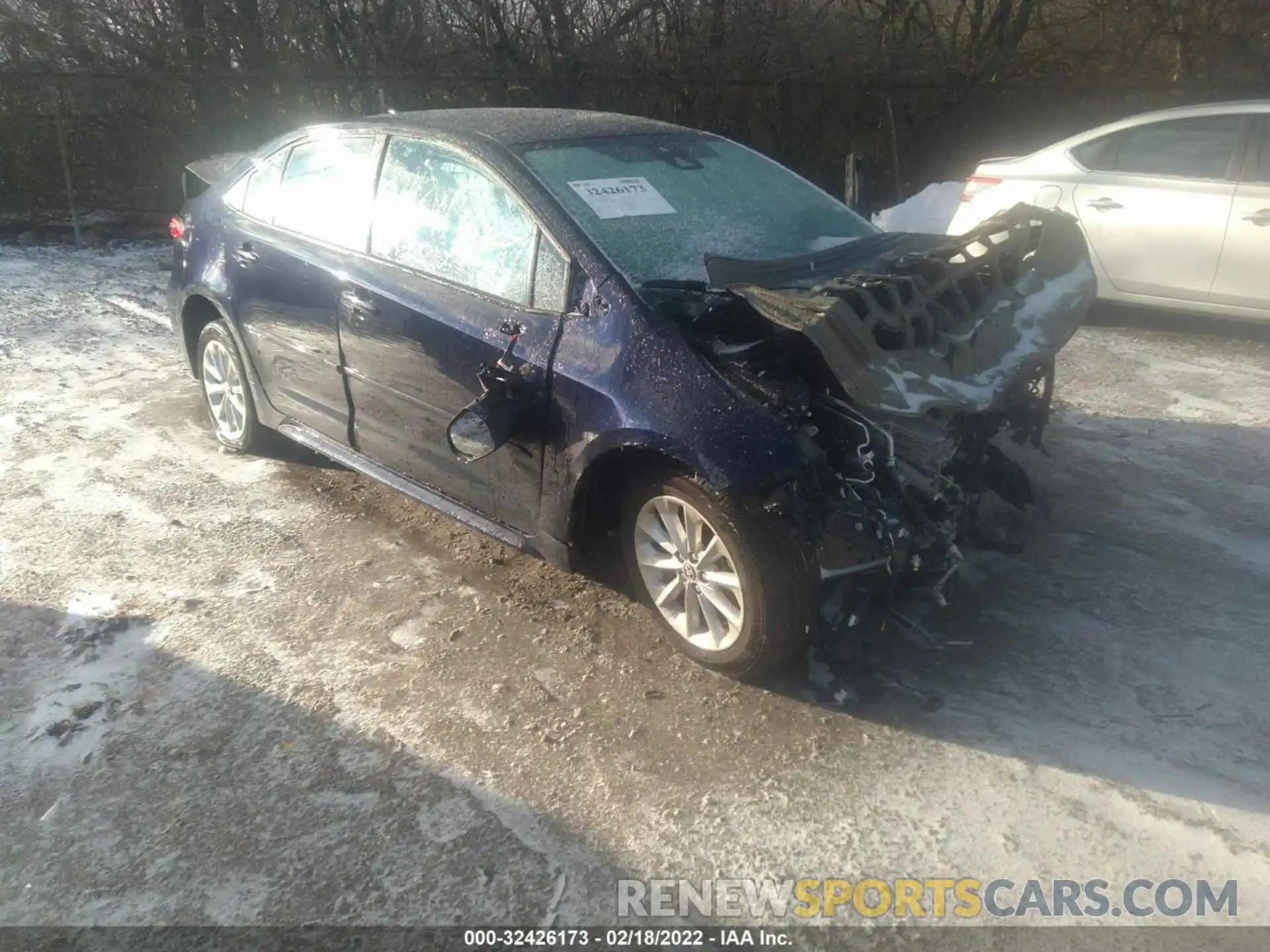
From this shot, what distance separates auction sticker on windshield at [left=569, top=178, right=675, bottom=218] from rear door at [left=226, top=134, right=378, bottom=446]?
3.37ft

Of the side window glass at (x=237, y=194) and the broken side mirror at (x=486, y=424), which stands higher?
the side window glass at (x=237, y=194)

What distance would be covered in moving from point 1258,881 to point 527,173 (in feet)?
10.2

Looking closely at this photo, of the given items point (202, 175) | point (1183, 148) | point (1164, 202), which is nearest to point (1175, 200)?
point (1164, 202)

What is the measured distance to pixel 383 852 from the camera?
2.74 m

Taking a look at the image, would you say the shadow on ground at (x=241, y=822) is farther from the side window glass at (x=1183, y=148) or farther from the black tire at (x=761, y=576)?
the side window glass at (x=1183, y=148)

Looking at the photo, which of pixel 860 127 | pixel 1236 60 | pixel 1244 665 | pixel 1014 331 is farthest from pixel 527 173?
pixel 1236 60

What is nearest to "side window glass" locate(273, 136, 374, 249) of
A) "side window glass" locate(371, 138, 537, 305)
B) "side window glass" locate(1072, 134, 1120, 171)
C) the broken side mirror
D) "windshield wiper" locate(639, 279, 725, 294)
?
"side window glass" locate(371, 138, 537, 305)

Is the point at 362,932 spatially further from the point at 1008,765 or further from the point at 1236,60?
the point at 1236,60

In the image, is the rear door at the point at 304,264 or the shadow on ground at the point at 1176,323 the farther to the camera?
the shadow on ground at the point at 1176,323

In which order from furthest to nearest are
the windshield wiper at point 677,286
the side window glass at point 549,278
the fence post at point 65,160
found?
the fence post at point 65,160
the side window glass at point 549,278
the windshield wiper at point 677,286

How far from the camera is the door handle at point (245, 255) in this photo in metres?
4.73

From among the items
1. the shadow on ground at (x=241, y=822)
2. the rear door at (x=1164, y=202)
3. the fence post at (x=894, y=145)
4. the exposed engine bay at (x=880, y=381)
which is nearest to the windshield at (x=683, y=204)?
the exposed engine bay at (x=880, y=381)

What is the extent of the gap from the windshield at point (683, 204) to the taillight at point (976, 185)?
3600mm

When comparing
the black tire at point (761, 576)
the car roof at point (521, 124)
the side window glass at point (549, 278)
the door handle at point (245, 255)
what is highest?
the car roof at point (521, 124)
